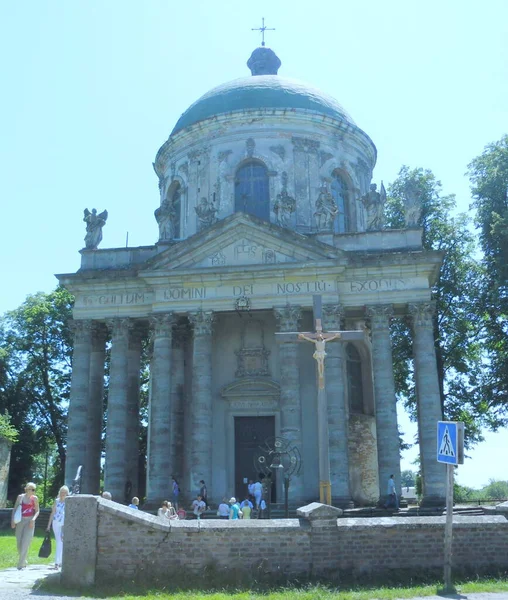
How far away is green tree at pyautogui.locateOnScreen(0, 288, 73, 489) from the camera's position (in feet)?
136

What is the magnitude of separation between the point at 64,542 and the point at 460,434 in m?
6.98

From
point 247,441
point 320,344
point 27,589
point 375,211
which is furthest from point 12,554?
point 375,211

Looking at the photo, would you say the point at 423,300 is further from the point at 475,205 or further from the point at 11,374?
the point at 11,374

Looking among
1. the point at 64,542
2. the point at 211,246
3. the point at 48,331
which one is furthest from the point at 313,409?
the point at 48,331

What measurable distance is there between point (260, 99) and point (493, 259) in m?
12.7

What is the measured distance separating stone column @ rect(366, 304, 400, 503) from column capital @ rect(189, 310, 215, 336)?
5.85 metres

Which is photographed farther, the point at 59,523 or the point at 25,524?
the point at 25,524

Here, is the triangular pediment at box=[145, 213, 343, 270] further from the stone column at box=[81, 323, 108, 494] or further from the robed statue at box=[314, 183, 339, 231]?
the stone column at box=[81, 323, 108, 494]

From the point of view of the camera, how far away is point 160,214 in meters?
29.0

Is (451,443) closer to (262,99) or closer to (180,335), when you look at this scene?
(180,335)

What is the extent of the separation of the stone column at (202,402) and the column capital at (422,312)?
7.43 metres

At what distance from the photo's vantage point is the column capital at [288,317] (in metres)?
25.2

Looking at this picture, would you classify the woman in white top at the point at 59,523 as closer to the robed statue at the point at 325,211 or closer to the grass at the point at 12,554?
the grass at the point at 12,554

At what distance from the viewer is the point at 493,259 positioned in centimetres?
3069
